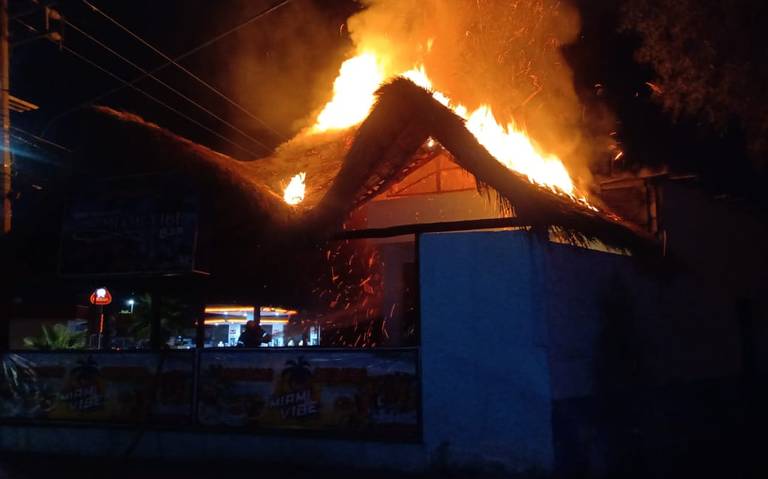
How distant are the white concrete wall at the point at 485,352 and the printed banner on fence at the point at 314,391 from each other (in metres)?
0.35

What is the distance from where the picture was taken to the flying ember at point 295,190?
8.45 m

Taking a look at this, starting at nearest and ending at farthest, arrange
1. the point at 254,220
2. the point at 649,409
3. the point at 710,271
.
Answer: the point at 254,220
the point at 649,409
the point at 710,271

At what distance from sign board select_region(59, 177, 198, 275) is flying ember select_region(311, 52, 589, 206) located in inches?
114

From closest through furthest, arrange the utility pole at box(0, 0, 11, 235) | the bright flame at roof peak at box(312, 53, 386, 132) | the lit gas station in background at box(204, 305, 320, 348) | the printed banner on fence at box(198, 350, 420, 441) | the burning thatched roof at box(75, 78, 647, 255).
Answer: the burning thatched roof at box(75, 78, 647, 255) < the printed banner on fence at box(198, 350, 420, 441) < the utility pole at box(0, 0, 11, 235) < the bright flame at roof peak at box(312, 53, 386, 132) < the lit gas station in background at box(204, 305, 320, 348)

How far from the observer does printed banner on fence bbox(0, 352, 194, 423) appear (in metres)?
8.45

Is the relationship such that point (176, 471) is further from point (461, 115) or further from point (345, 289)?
point (461, 115)

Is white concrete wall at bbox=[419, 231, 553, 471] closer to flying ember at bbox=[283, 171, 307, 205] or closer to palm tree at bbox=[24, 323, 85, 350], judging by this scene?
flying ember at bbox=[283, 171, 307, 205]

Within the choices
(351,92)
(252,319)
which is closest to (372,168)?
(351,92)

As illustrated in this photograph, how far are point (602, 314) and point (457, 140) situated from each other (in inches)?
124

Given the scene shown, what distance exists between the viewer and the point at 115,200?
8398mm

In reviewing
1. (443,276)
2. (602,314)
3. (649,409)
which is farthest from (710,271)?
(443,276)

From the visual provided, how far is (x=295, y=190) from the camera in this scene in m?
8.87

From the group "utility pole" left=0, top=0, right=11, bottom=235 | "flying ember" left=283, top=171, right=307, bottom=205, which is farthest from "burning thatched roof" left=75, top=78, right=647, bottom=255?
"utility pole" left=0, top=0, right=11, bottom=235

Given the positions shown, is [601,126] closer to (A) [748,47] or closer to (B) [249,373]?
(A) [748,47]
